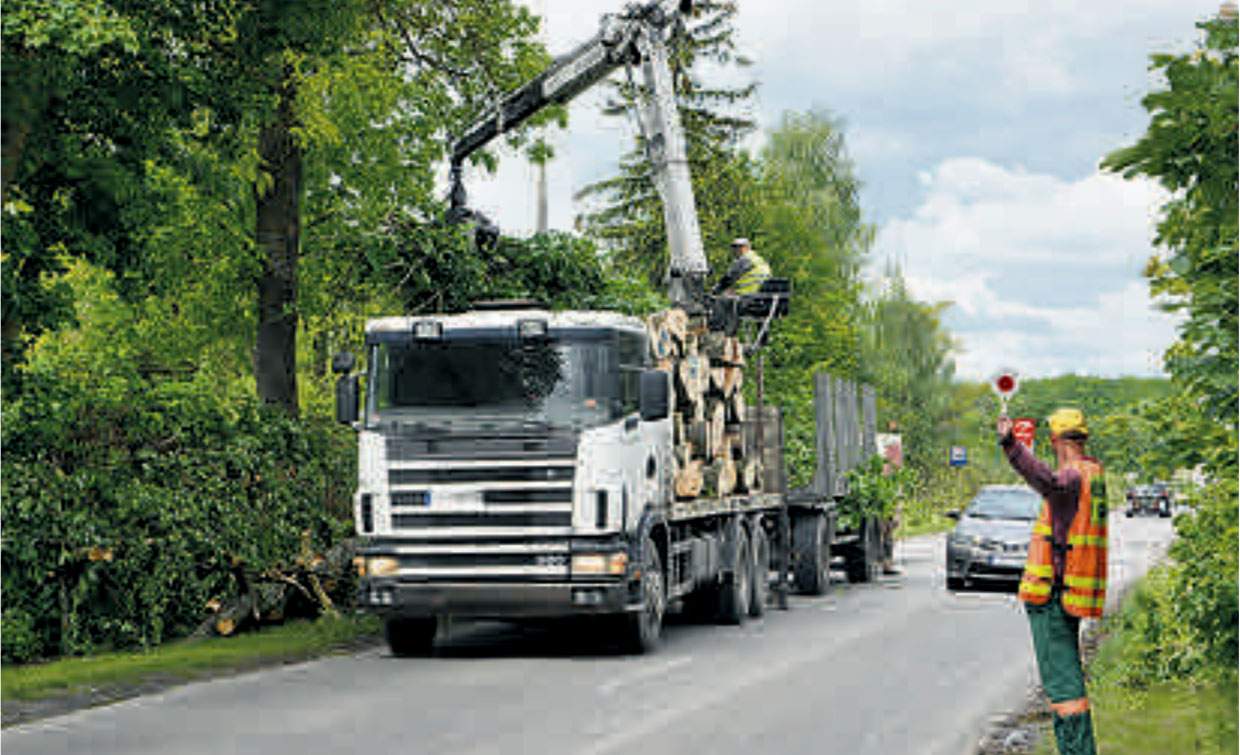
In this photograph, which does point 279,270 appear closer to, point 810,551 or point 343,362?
point 343,362

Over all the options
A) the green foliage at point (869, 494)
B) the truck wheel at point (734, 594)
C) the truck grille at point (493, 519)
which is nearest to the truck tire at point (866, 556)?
the green foliage at point (869, 494)

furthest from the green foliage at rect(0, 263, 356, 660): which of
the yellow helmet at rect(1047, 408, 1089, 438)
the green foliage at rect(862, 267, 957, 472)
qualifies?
the green foliage at rect(862, 267, 957, 472)

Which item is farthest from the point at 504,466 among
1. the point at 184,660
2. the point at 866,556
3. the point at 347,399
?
the point at 866,556

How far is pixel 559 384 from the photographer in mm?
15406

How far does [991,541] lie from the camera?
2492 cm

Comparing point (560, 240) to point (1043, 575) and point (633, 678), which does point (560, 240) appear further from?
point (1043, 575)

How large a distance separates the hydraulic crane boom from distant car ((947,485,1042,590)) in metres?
7.08

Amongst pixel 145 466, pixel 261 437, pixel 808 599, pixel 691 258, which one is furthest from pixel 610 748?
pixel 808 599

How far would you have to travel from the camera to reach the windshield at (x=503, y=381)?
15.2 metres

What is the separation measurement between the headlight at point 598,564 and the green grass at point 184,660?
3032 mm

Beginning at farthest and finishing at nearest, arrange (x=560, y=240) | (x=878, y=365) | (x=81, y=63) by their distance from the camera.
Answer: (x=878, y=365) → (x=560, y=240) → (x=81, y=63)

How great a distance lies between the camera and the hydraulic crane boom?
2030 centimetres

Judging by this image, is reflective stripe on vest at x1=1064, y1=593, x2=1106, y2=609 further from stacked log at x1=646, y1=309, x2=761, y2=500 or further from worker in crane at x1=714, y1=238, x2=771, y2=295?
worker in crane at x1=714, y1=238, x2=771, y2=295

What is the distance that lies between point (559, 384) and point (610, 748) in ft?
18.7
